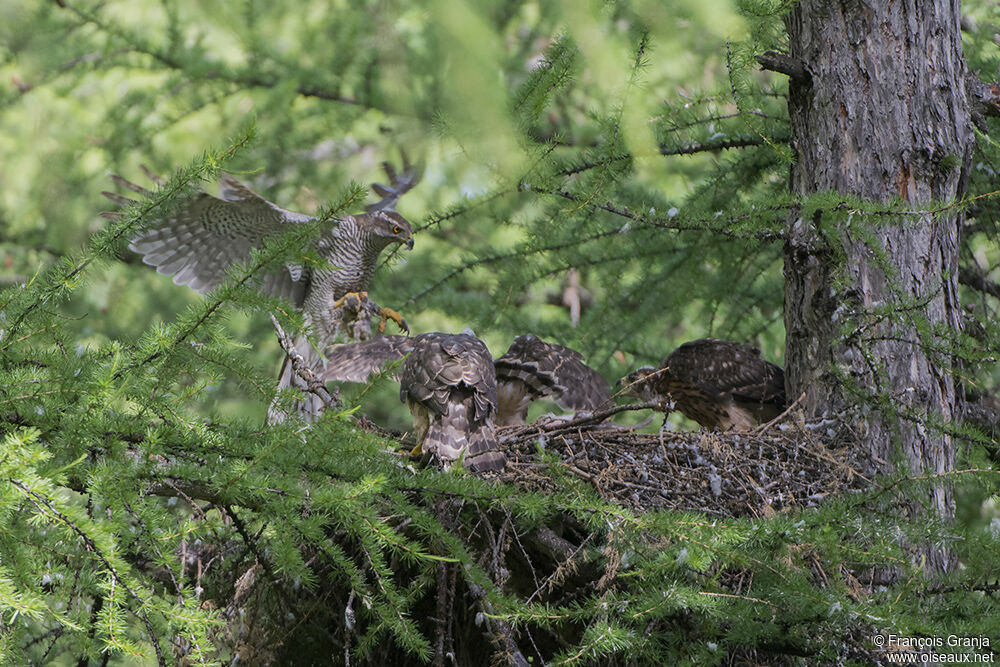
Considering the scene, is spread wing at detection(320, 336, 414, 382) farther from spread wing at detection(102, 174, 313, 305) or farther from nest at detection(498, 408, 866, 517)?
nest at detection(498, 408, 866, 517)

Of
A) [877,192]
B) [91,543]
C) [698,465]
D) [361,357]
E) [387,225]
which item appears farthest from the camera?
[387,225]

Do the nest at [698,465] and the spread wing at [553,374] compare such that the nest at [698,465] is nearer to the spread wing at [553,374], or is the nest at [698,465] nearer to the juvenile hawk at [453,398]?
the juvenile hawk at [453,398]

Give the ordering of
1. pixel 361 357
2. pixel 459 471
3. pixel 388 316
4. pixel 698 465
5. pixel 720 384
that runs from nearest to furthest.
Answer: pixel 459 471 → pixel 698 465 → pixel 361 357 → pixel 720 384 → pixel 388 316

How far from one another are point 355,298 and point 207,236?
2.89 ft

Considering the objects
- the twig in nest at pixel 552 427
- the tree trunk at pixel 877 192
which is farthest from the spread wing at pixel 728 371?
the twig in nest at pixel 552 427

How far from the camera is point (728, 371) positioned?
16.9 feet

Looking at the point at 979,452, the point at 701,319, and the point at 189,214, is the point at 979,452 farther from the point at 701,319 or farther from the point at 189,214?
the point at 189,214

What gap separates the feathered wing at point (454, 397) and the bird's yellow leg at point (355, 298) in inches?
41.8

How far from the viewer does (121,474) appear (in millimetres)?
2121

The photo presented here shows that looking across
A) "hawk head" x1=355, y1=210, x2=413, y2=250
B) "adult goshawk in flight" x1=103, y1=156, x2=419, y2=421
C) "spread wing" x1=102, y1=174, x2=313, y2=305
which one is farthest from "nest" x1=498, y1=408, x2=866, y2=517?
"spread wing" x1=102, y1=174, x2=313, y2=305

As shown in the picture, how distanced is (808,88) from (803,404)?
60.4 inches

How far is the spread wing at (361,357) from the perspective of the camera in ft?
15.1

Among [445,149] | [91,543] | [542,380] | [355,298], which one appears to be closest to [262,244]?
[355,298]

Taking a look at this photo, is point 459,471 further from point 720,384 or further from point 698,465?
point 720,384
